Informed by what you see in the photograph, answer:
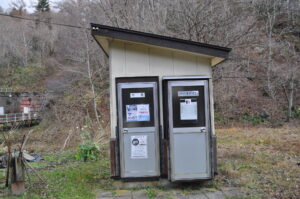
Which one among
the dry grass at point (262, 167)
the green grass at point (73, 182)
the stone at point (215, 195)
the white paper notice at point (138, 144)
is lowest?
the stone at point (215, 195)

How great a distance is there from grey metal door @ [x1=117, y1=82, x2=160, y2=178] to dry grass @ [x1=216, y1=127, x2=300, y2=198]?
4.60ft

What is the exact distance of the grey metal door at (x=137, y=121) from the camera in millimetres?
4027

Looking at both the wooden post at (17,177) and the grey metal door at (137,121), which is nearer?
the wooden post at (17,177)

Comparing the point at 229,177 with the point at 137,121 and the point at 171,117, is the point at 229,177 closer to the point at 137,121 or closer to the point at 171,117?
the point at 171,117

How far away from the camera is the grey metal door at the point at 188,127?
156 inches

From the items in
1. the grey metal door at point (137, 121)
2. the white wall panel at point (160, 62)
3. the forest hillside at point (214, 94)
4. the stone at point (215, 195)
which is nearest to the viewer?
the stone at point (215, 195)

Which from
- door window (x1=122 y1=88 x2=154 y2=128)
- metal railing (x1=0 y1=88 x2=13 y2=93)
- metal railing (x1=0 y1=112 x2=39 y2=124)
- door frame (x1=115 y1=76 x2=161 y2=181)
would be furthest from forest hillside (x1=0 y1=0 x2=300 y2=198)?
metal railing (x1=0 y1=112 x2=39 y2=124)

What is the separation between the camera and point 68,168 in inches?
227

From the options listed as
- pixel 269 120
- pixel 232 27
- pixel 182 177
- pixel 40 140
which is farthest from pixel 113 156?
pixel 269 120

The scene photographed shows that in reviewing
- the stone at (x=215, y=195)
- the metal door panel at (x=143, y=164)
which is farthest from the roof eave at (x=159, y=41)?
the stone at (x=215, y=195)

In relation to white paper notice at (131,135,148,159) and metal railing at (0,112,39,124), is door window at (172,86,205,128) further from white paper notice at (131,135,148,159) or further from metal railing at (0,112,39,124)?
metal railing at (0,112,39,124)

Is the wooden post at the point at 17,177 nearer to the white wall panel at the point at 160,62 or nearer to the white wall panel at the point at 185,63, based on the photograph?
the white wall panel at the point at 160,62

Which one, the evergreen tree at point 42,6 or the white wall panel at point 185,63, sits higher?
the evergreen tree at point 42,6

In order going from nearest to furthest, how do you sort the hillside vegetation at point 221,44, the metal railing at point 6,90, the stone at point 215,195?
the stone at point 215,195 → the hillside vegetation at point 221,44 → the metal railing at point 6,90
